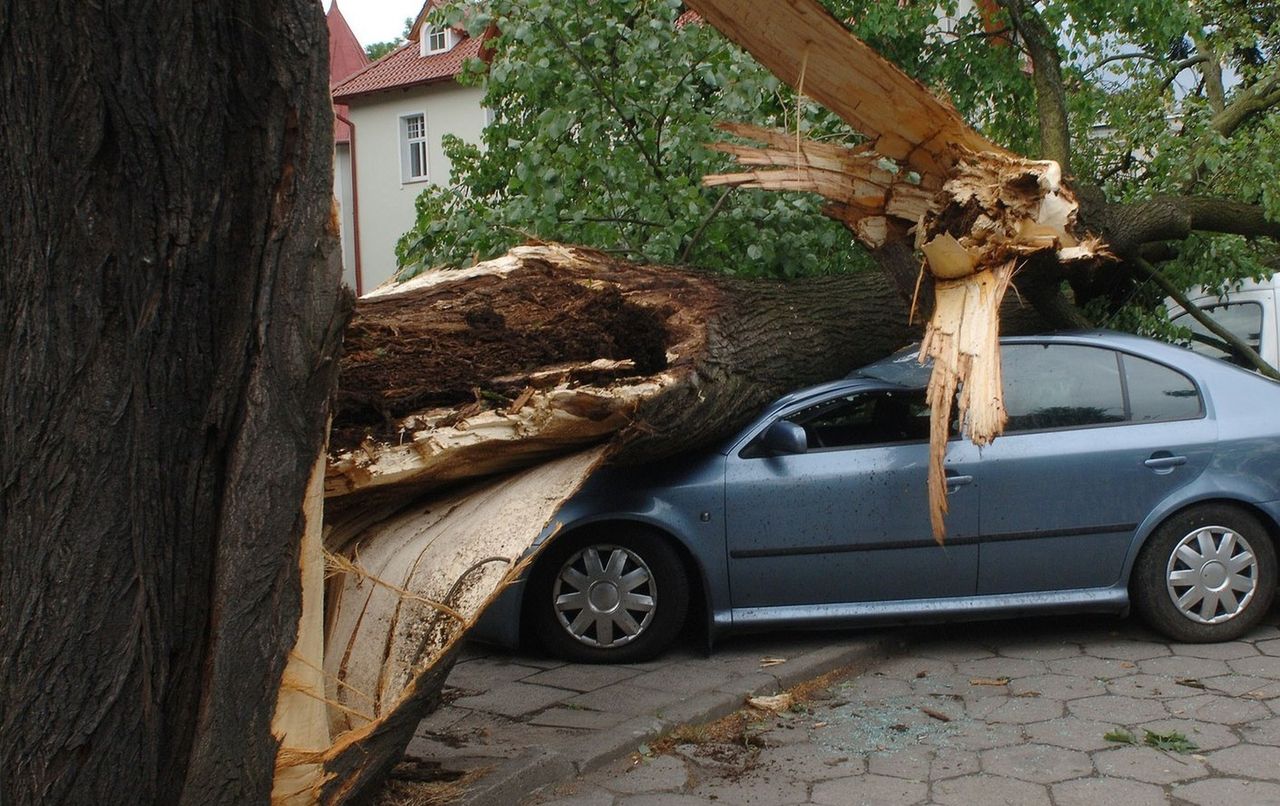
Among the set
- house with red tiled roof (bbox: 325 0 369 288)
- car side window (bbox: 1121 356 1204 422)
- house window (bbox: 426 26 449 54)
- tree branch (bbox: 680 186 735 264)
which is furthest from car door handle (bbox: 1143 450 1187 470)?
house window (bbox: 426 26 449 54)

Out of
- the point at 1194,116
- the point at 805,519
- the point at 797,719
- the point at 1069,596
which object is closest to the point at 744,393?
the point at 805,519

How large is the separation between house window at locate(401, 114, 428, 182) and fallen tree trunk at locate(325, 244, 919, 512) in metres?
28.8

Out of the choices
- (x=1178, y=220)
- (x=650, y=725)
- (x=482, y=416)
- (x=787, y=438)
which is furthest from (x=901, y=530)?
(x=1178, y=220)

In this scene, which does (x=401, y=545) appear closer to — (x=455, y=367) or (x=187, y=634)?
(x=455, y=367)

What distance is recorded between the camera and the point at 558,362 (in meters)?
4.90

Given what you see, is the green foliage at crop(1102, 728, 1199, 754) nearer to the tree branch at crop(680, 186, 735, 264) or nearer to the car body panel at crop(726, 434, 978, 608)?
the car body panel at crop(726, 434, 978, 608)

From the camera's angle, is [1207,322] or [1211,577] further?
[1207,322]

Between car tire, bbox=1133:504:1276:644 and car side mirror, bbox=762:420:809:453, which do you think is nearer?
car side mirror, bbox=762:420:809:453

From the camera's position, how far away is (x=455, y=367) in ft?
Result: 15.7

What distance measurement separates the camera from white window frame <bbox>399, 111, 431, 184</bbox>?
33.6 meters

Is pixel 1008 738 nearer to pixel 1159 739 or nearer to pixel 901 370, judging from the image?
pixel 1159 739

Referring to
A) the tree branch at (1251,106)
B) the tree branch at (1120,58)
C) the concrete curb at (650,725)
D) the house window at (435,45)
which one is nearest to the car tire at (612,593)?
the concrete curb at (650,725)

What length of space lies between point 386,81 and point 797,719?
101ft

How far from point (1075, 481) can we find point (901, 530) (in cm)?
90
